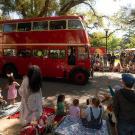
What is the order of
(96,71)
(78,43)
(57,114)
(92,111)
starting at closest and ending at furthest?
(92,111), (57,114), (78,43), (96,71)

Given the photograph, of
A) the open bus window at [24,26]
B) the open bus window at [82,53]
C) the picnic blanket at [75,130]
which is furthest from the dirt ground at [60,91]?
the open bus window at [24,26]

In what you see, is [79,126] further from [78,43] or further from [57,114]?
[78,43]

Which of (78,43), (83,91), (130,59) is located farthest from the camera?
(130,59)

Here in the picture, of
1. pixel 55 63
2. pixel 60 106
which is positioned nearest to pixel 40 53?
pixel 55 63

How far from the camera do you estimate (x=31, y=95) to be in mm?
7117

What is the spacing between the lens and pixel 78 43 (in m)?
18.1

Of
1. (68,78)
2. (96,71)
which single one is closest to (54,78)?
(68,78)

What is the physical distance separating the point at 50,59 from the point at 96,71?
849 centimetres

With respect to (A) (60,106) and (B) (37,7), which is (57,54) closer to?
(A) (60,106)

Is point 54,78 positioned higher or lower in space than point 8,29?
lower

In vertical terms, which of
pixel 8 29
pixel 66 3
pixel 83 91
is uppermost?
pixel 66 3

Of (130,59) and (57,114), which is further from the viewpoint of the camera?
(130,59)

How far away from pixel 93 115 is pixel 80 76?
10.6 m

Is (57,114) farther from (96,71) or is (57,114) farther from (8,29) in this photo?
(96,71)
